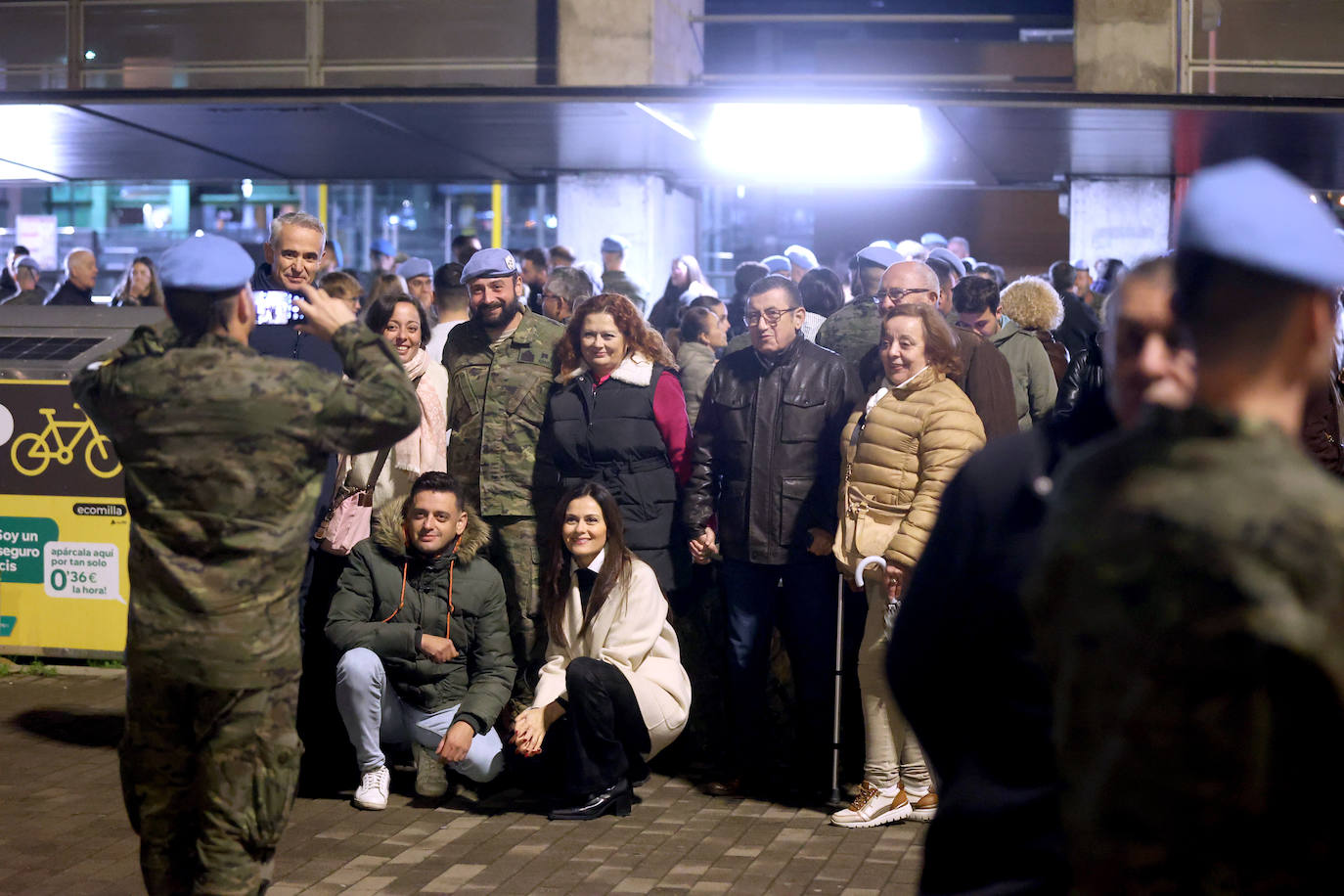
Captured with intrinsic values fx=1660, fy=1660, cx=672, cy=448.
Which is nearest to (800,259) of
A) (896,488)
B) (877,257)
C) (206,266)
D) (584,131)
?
(584,131)

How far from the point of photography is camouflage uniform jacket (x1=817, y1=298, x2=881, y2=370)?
8094 mm

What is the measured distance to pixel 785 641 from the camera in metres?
7.27

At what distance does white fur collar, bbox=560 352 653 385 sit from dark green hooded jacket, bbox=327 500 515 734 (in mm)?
885

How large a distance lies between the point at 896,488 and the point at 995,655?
4.33m

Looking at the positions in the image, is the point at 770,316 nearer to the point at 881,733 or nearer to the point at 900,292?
the point at 900,292

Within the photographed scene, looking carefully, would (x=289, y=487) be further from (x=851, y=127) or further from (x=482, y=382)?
(x=851, y=127)

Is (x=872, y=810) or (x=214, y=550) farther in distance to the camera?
(x=872, y=810)

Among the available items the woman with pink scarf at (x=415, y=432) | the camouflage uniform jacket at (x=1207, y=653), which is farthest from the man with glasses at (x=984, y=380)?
the camouflage uniform jacket at (x=1207, y=653)

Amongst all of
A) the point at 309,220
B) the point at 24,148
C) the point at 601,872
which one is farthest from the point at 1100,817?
the point at 24,148

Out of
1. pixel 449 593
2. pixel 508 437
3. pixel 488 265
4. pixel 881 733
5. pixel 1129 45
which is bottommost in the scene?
pixel 881 733

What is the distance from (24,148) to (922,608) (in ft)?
50.5

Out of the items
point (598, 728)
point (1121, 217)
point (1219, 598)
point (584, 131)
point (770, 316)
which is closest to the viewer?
point (1219, 598)

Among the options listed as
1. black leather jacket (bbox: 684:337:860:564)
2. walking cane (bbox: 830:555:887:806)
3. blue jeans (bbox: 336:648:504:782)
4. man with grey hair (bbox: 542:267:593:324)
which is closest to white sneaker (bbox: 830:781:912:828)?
walking cane (bbox: 830:555:887:806)

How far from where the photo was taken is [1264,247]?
1.79m
